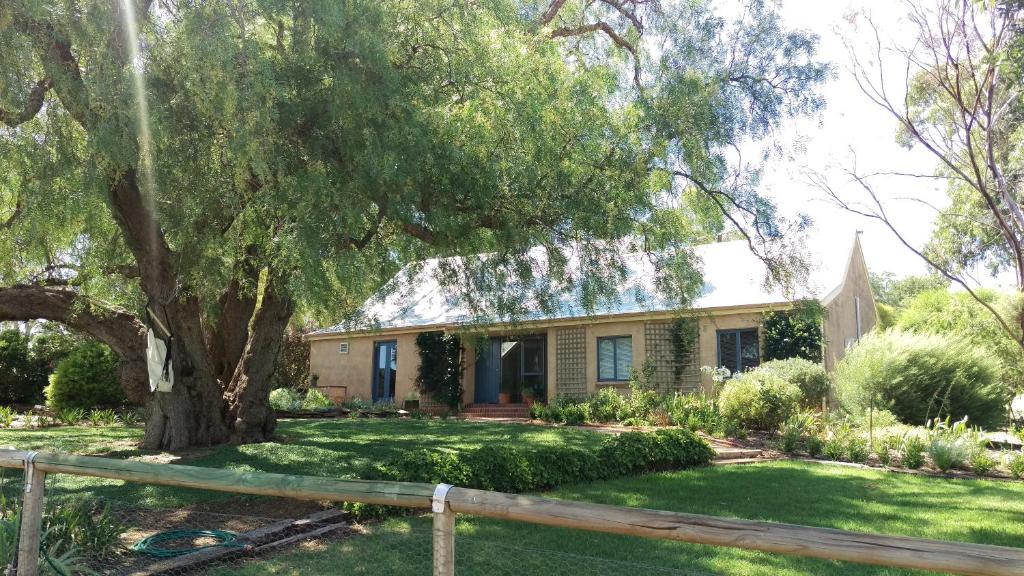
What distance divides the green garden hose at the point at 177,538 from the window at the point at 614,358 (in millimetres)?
15803

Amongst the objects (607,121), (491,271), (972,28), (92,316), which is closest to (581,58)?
(607,121)

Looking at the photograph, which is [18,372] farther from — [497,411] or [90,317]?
[497,411]

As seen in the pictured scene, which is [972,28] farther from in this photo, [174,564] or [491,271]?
[174,564]

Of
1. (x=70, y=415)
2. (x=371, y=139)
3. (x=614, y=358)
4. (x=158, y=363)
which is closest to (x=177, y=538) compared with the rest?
(x=371, y=139)

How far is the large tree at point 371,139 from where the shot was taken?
7820mm

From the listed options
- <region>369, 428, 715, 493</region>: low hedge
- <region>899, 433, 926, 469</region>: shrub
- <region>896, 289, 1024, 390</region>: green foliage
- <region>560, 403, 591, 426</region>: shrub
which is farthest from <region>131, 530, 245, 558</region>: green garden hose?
<region>896, 289, 1024, 390</region>: green foliage

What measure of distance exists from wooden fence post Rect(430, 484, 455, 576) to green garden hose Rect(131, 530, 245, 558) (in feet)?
11.5

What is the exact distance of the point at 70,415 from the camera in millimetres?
18031

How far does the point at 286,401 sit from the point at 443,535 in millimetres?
20374

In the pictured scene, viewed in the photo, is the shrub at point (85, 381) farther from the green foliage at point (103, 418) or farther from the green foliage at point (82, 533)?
the green foliage at point (82, 533)

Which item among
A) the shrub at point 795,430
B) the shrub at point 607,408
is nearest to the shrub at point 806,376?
the shrub at point 795,430

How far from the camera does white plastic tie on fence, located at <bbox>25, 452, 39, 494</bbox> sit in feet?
14.3

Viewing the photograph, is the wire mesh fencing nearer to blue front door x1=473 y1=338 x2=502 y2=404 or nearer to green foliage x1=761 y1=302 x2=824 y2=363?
green foliage x1=761 y1=302 x2=824 y2=363

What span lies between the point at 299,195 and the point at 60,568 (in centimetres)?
463
